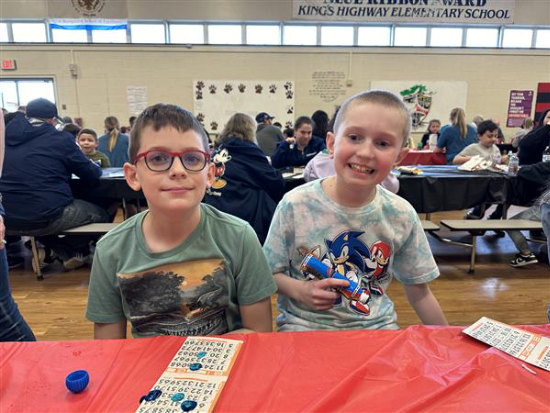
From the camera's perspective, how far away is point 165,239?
1071 millimetres

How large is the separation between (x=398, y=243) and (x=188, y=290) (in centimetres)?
69

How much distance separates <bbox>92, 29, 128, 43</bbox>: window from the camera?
27.0 feet

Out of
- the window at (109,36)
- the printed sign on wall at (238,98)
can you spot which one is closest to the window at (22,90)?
the window at (109,36)

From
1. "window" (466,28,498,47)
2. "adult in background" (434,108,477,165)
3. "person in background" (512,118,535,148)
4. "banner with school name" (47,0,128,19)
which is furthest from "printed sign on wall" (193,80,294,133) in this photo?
"person in background" (512,118,535,148)

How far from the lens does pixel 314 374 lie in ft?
2.40

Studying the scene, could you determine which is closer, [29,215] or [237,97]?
[29,215]

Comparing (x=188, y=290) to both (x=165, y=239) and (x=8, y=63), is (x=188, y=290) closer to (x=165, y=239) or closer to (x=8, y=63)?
(x=165, y=239)

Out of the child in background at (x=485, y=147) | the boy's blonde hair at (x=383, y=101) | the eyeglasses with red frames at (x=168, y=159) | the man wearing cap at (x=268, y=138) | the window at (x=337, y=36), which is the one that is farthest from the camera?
the window at (x=337, y=36)

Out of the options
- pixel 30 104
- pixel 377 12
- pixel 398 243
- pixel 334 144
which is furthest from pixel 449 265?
pixel 377 12

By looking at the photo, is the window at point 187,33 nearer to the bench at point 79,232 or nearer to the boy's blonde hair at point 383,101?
the bench at point 79,232

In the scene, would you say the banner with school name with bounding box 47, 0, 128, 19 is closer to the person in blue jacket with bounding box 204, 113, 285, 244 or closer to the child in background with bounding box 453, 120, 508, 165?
the person in blue jacket with bounding box 204, 113, 285, 244

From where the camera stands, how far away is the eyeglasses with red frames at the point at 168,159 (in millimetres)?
946

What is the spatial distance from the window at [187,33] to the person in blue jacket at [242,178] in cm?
651

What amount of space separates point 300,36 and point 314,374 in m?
8.97
